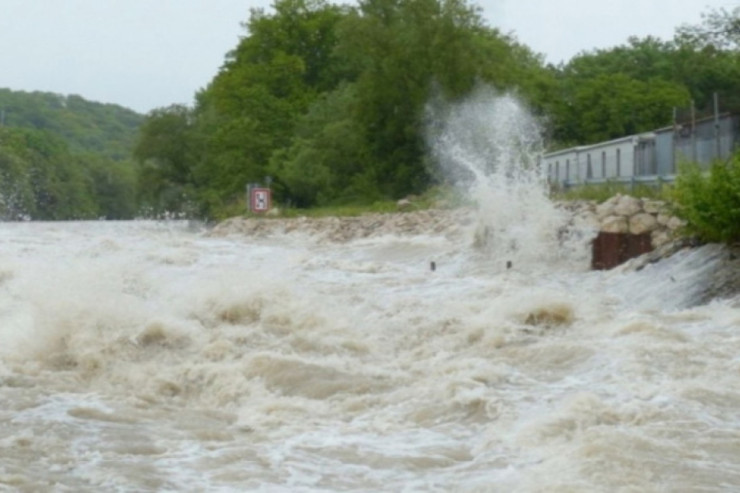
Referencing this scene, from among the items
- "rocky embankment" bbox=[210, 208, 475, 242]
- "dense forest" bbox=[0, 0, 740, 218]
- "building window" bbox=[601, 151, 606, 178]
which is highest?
"dense forest" bbox=[0, 0, 740, 218]

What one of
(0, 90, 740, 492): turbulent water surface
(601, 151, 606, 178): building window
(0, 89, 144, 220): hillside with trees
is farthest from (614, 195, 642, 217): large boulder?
(0, 89, 144, 220): hillside with trees

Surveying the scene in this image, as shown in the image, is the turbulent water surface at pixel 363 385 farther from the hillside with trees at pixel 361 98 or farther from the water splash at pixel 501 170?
the hillside with trees at pixel 361 98

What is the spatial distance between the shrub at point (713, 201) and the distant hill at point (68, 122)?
155 metres

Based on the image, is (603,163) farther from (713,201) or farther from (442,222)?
(713,201)

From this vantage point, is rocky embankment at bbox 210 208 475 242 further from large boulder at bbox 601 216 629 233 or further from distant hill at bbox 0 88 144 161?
distant hill at bbox 0 88 144 161

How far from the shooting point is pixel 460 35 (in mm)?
54969

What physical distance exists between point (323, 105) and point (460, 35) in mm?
10361

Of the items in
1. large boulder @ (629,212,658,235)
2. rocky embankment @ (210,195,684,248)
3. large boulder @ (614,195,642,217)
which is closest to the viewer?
large boulder @ (629,212,658,235)

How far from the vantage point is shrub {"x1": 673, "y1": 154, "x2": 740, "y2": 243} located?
17.6 metres

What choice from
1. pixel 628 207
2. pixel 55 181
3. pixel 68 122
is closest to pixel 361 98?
pixel 628 207

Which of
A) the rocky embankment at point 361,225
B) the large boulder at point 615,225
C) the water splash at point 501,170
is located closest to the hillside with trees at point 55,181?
the water splash at point 501,170

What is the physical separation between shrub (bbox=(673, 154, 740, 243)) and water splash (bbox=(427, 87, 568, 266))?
5.09 meters

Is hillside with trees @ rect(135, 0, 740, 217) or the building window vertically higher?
hillside with trees @ rect(135, 0, 740, 217)

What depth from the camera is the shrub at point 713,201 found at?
17562mm
